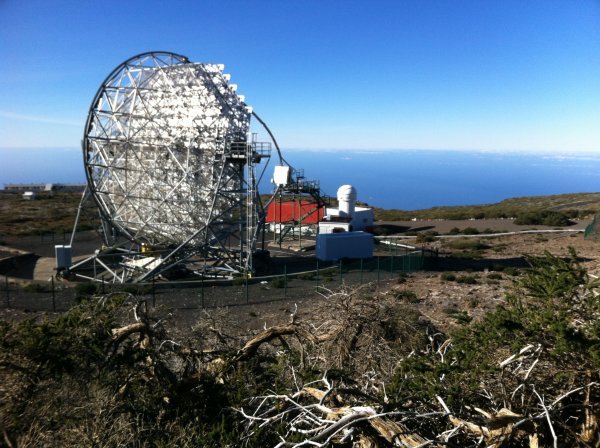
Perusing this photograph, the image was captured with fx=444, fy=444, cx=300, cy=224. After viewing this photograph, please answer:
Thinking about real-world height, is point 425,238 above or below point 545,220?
below

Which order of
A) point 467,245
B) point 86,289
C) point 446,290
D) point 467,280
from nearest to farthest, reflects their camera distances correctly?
1. point 86,289
2. point 446,290
3. point 467,280
4. point 467,245

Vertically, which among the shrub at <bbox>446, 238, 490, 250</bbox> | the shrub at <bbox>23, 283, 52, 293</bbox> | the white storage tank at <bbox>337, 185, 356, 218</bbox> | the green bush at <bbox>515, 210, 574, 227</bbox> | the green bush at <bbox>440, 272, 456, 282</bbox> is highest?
the white storage tank at <bbox>337, 185, 356, 218</bbox>

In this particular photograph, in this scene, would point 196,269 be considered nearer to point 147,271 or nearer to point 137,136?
point 147,271

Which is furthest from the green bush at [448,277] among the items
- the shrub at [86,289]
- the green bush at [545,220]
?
the green bush at [545,220]

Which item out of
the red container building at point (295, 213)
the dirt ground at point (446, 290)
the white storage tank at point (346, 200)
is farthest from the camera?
the red container building at point (295, 213)

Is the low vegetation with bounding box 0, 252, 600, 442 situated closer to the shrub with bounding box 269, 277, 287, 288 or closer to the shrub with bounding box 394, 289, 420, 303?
the shrub with bounding box 394, 289, 420, 303

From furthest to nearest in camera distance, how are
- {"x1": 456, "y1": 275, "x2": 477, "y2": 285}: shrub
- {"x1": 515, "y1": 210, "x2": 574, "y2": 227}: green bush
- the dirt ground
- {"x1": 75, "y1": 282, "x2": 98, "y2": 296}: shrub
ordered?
{"x1": 515, "y1": 210, "x2": 574, "y2": 227}: green bush → {"x1": 456, "y1": 275, "x2": 477, "y2": 285}: shrub → {"x1": 75, "y1": 282, "x2": 98, "y2": 296}: shrub → the dirt ground

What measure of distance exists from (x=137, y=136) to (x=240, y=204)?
6.36m

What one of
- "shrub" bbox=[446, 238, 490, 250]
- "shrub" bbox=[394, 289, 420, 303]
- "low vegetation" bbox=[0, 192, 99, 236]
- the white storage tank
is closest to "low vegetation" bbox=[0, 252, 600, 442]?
"shrub" bbox=[394, 289, 420, 303]

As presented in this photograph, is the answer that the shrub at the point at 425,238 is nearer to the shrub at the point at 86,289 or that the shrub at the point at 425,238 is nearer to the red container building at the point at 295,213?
the red container building at the point at 295,213

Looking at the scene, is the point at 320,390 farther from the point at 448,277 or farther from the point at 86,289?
the point at 448,277

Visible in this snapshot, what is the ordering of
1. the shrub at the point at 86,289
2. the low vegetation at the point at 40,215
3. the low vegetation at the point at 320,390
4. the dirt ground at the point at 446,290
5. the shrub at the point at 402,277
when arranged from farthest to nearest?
the low vegetation at the point at 40,215 → the shrub at the point at 402,277 → the shrub at the point at 86,289 → the dirt ground at the point at 446,290 → the low vegetation at the point at 320,390

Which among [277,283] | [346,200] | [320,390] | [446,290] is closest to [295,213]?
[346,200]

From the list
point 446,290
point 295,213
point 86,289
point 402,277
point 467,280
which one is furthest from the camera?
point 295,213
